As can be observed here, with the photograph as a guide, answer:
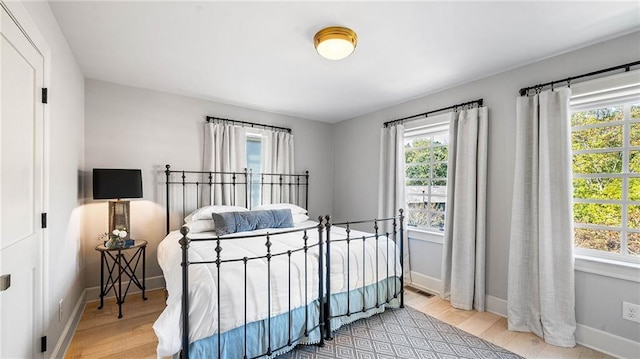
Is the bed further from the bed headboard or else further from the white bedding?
the bed headboard

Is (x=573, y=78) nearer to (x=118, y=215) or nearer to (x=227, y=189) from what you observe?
(x=227, y=189)

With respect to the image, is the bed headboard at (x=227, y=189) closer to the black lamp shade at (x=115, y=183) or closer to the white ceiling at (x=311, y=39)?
the black lamp shade at (x=115, y=183)

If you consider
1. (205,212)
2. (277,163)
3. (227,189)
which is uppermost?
(277,163)

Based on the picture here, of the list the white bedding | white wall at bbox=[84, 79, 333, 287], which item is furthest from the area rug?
white wall at bbox=[84, 79, 333, 287]

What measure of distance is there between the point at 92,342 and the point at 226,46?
274 cm

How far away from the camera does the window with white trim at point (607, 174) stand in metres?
2.22

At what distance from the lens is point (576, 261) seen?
2.37 metres

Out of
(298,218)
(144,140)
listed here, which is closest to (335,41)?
(298,218)

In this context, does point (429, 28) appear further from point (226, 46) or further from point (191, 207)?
point (191, 207)

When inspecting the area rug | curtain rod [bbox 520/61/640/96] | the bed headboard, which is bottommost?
the area rug

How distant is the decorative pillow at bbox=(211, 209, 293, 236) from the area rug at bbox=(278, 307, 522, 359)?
1474 mm

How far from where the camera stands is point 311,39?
7.48 ft

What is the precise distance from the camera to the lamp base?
116 inches

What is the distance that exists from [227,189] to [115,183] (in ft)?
4.41
